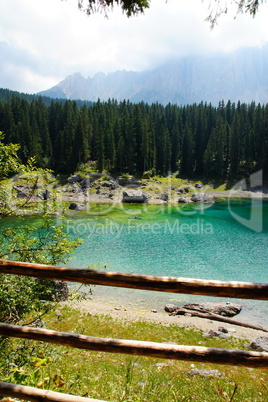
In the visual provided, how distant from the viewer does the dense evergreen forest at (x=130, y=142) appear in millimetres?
88812

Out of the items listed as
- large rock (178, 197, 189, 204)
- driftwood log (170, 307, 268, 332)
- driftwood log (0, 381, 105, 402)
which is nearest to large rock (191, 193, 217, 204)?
large rock (178, 197, 189, 204)

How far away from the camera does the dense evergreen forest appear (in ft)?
291

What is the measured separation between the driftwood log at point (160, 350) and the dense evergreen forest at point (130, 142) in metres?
84.1

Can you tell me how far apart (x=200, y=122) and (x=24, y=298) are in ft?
365

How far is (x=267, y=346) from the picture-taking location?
1248 cm

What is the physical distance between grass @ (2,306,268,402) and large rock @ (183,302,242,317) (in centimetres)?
346

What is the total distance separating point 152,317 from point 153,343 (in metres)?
14.3

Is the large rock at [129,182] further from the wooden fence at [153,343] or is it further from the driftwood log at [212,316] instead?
the wooden fence at [153,343]

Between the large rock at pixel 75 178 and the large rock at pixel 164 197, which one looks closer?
the large rock at pixel 164 197

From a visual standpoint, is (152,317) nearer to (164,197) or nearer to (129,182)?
(164,197)

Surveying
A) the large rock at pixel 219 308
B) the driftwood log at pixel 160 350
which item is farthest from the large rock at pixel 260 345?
the driftwood log at pixel 160 350

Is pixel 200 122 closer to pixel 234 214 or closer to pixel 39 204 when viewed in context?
pixel 234 214

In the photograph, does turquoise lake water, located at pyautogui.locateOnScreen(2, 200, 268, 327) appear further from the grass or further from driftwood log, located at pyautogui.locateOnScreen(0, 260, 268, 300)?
driftwood log, located at pyautogui.locateOnScreen(0, 260, 268, 300)

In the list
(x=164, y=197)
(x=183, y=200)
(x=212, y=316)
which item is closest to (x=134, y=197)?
(x=164, y=197)
